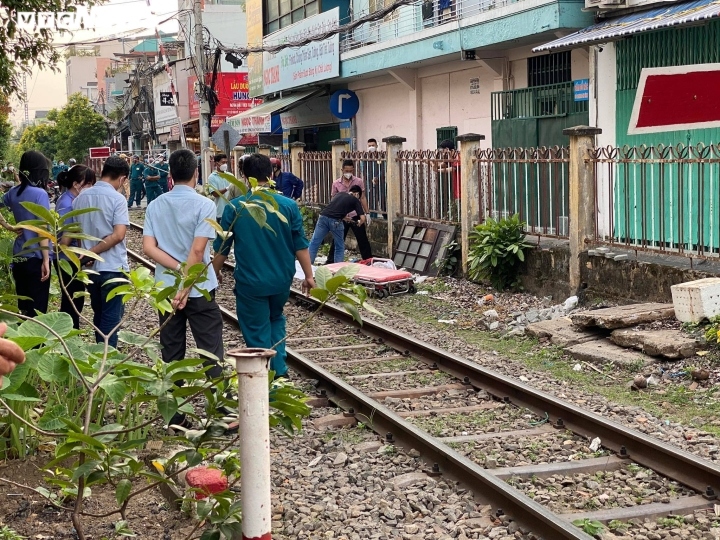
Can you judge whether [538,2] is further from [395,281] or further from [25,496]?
[25,496]

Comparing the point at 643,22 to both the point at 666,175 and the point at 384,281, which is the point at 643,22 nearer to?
the point at 666,175

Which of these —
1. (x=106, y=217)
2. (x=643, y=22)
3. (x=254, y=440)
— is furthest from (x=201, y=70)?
(x=254, y=440)

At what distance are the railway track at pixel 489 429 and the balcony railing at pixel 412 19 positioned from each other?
10.2 meters

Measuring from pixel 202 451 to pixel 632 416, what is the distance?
4037 millimetres

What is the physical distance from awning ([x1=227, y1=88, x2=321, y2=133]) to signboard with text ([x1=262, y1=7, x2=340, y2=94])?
47 cm

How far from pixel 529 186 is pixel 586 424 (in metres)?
7.27

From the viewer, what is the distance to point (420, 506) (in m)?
5.46

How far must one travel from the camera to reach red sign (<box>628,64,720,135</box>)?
13219mm

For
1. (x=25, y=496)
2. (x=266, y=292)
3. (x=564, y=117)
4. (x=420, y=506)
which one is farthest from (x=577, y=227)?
(x=25, y=496)

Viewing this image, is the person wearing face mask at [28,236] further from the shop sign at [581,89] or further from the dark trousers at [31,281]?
the shop sign at [581,89]

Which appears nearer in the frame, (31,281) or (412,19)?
(31,281)

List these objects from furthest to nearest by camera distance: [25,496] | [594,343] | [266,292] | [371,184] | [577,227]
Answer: [371,184]
[577,227]
[594,343]
[266,292]
[25,496]

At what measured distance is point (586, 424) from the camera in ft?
22.6

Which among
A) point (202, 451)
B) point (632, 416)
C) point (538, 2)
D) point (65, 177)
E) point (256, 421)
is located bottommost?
point (632, 416)
